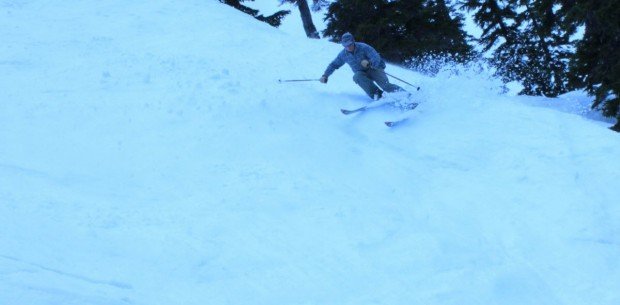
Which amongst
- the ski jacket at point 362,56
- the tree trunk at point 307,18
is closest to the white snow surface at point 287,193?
the ski jacket at point 362,56

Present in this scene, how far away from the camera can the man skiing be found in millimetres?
9992

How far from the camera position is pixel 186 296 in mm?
5285

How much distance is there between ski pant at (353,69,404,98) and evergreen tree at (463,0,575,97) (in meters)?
8.25

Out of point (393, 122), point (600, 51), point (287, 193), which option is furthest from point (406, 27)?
point (287, 193)

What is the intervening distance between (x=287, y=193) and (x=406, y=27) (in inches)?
517

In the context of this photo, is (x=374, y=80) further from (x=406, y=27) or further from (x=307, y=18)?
(x=307, y=18)

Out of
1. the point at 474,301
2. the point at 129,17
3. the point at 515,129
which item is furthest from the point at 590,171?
the point at 129,17

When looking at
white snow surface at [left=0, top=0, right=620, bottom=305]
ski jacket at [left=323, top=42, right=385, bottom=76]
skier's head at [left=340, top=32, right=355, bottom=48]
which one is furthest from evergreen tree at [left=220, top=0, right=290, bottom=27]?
skier's head at [left=340, top=32, right=355, bottom=48]

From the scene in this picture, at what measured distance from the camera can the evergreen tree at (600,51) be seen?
1060cm

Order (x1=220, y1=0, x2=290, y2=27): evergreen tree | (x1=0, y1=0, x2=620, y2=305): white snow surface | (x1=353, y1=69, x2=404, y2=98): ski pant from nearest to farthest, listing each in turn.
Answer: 1. (x1=0, y1=0, x2=620, y2=305): white snow surface
2. (x1=353, y1=69, x2=404, y2=98): ski pant
3. (x1=220, y1=0, x2=290, y2=27): evergreen tree

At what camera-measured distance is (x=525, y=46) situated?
60.7 feet

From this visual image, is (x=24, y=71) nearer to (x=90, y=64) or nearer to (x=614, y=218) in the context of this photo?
(x=90, y=64)

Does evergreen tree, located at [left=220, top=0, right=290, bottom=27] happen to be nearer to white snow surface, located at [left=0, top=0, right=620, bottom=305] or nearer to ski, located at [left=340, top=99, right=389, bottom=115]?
white snow surface, located at [left=0, top=0, right=620, bottom=305]

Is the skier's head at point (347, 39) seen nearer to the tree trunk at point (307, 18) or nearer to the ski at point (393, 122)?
the ski at point (393, 122)
